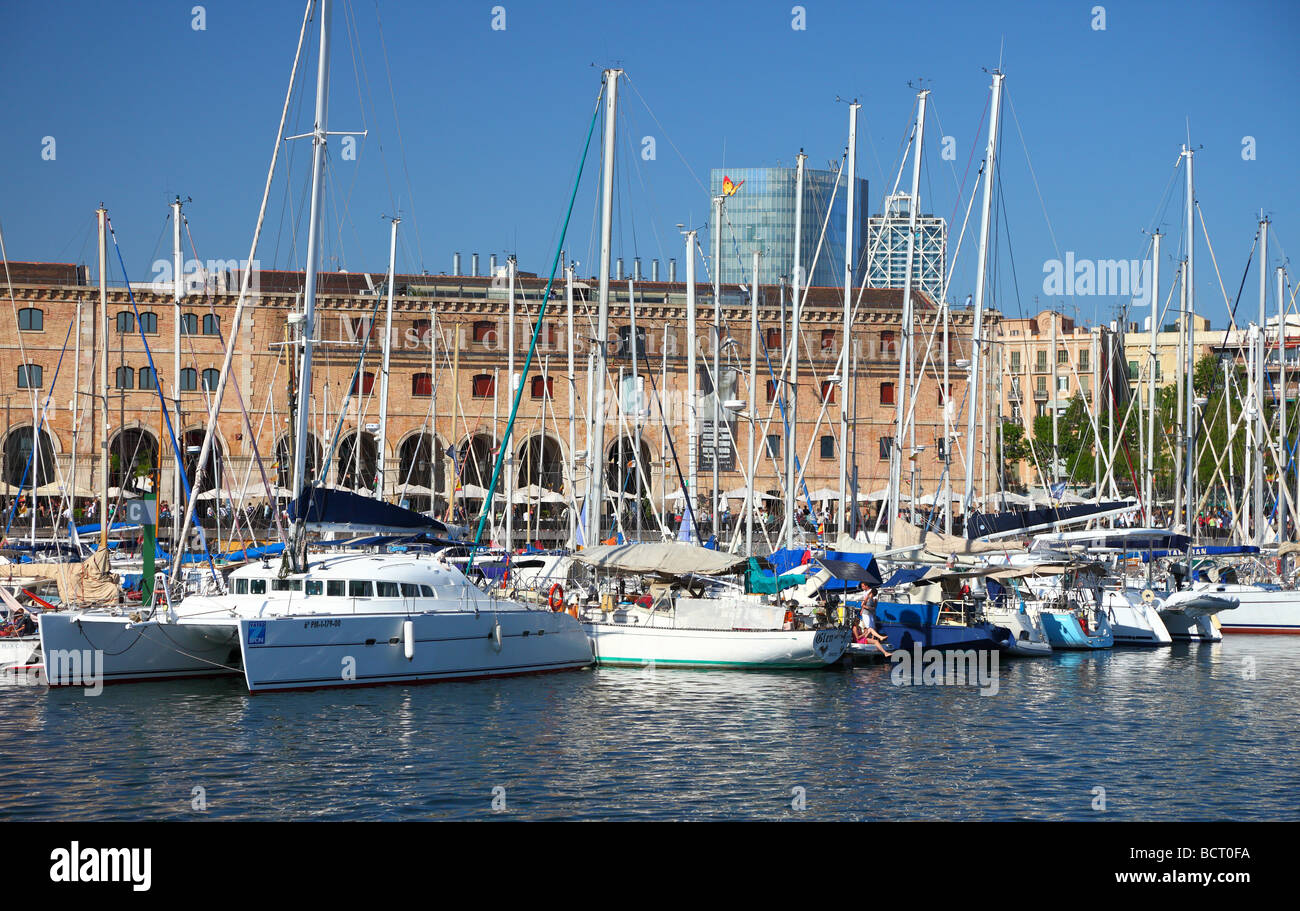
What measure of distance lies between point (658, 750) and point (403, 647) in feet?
23.3

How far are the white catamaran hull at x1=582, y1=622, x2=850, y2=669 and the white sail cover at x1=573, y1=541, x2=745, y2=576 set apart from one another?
1270mm

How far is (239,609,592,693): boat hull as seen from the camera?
23.8m

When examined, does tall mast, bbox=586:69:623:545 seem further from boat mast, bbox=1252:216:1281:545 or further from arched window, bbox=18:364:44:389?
arched window, bbox=18:364:44:389

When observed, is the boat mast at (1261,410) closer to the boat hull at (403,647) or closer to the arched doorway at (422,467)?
the boat hull at (403,647)

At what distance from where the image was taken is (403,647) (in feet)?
82.7

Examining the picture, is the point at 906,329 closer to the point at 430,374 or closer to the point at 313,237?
the point at 313,237

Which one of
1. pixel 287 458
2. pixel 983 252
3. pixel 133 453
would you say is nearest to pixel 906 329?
pixel 983 252

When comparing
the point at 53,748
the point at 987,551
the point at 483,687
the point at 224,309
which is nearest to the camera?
the point at 53,748
